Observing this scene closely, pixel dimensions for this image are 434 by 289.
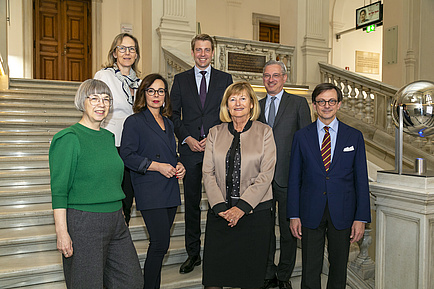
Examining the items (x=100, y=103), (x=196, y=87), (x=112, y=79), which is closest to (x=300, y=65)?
(x=196, y=87)

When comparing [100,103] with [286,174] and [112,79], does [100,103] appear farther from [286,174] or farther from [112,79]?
[286,174]

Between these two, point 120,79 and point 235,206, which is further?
point 120,79

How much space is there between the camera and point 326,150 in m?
2.61

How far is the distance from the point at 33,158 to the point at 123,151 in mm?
2357

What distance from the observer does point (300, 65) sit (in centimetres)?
803

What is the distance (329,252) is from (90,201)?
157 centimetres

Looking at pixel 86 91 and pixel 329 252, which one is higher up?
pixel 86 91

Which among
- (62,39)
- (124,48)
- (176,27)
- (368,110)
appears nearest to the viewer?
(124,48)

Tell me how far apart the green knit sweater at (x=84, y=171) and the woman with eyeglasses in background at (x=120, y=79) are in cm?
73

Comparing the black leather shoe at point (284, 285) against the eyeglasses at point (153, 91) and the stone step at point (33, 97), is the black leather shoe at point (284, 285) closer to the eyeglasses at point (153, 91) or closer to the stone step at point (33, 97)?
the eyeglasses at point (153, 91)

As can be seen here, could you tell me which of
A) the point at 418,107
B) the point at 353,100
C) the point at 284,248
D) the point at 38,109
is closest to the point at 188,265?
the point at 284,248

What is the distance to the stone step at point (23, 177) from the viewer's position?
4.03 m

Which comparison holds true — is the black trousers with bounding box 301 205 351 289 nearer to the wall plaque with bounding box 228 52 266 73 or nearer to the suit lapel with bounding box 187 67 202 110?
the suit lapel with bounding box 187 67 202 110

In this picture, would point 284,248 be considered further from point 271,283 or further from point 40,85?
point 40,85
